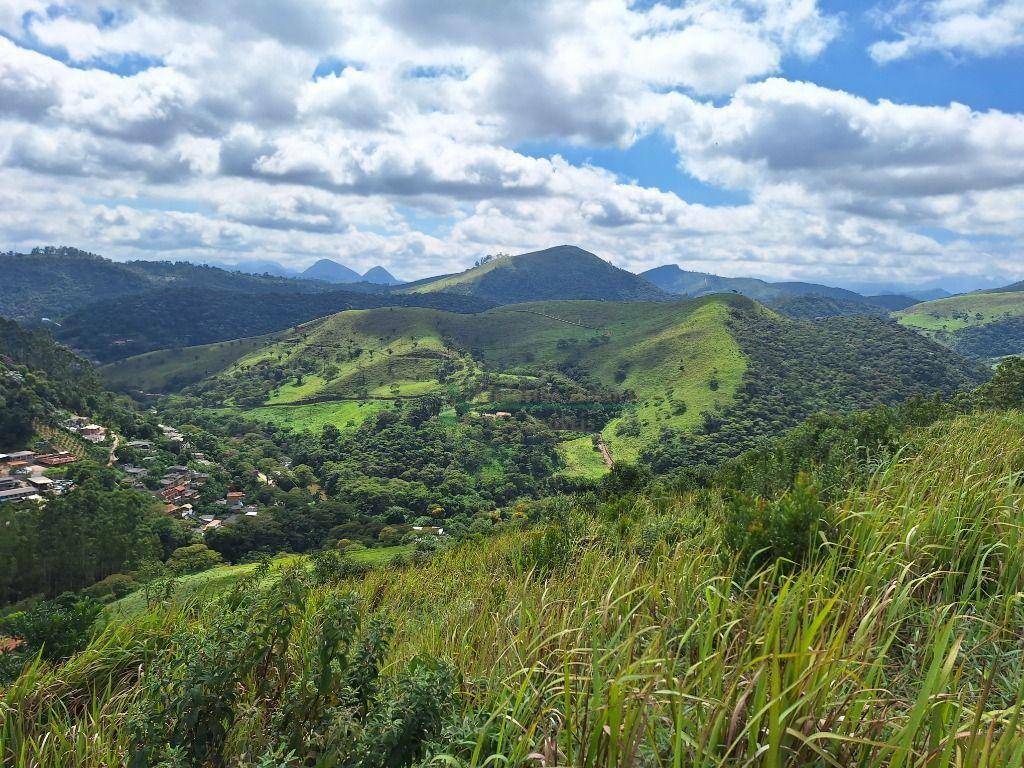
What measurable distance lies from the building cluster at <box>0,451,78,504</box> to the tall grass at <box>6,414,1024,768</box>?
85477mm

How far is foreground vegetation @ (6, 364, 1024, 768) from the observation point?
6.63 feet

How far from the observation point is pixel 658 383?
6107 inches

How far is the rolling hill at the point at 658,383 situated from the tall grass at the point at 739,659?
4030 inches

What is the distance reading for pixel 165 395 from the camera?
182500mm

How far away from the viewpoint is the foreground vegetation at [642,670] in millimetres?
2021

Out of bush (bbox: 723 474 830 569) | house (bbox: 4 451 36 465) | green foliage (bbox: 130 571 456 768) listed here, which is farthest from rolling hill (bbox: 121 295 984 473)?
green foliage (bbox: 130 571 456 768)

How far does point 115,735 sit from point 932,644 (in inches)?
198

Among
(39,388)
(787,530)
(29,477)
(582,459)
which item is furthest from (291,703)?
(39,388)

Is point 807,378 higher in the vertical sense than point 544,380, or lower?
lower

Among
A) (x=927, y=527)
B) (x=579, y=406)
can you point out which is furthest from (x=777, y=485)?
(x=579, y=406)

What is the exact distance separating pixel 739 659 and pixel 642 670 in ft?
1.82

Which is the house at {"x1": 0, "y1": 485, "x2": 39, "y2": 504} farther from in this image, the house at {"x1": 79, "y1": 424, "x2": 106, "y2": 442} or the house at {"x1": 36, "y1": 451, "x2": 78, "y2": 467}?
the house at {"x1": 79, "y1": 424, "x2": 106, "y2": 442}

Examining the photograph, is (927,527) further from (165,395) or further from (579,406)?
(165,395)

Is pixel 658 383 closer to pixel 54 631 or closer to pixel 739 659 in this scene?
pixel 54 631
